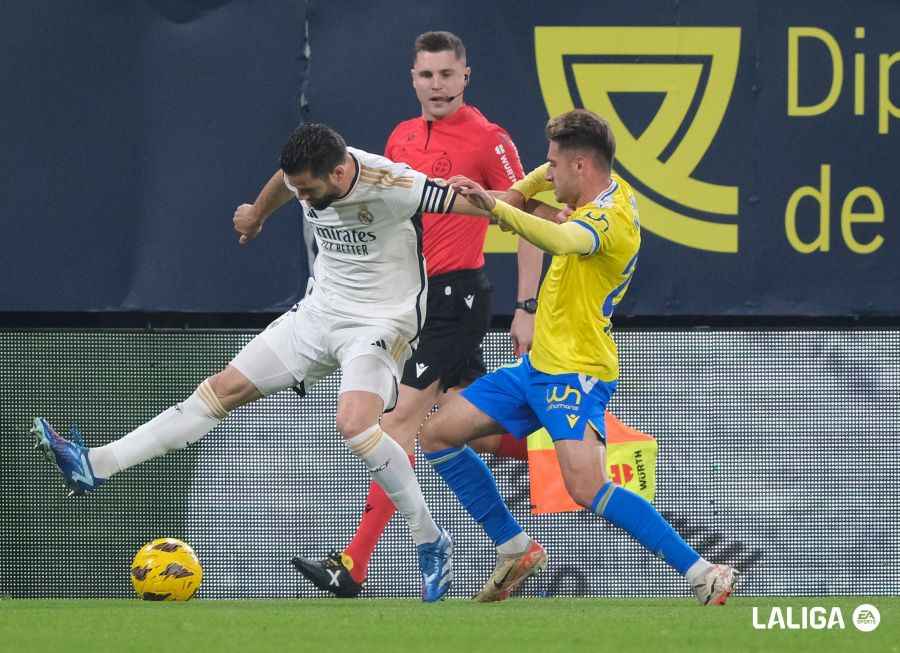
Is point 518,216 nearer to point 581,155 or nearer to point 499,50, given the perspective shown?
point 581,155

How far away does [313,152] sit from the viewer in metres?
6.42

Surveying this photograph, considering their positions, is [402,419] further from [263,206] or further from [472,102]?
[472,102]

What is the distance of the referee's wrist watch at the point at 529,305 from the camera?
23.4ft

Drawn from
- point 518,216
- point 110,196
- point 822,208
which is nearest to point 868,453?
point 822,208

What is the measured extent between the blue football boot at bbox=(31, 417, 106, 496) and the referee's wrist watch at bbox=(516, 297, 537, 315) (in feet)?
6.18

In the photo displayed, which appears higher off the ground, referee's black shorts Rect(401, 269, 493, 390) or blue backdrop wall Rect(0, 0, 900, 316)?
blue backdrop wall Rect(0, 0, 900, 316)

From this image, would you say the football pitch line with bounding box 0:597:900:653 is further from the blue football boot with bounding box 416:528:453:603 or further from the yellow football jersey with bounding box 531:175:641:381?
the yellow football jersey with bounding box 531:175:641:381

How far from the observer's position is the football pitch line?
5.04 m

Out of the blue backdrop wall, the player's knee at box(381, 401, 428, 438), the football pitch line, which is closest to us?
the football pitch line

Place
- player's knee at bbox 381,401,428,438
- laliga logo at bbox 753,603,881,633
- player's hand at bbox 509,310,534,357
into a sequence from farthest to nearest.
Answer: player's knee at bbox 381,401,428,438, player's hand at bbox 509,310,534,357, laliga logo at bbox 753,603,881,633

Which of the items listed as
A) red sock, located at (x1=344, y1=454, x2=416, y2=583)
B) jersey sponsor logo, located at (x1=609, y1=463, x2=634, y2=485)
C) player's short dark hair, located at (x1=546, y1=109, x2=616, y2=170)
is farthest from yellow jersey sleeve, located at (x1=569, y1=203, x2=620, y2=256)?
jersey sponsor logo, located at (x1=609, y1=463, x2=634, y2=485)

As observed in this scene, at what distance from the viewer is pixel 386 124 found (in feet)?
28.1

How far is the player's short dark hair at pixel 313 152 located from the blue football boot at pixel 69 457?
4.47ft

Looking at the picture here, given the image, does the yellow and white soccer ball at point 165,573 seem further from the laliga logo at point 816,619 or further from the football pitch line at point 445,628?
the laliga logo at point 816,619
